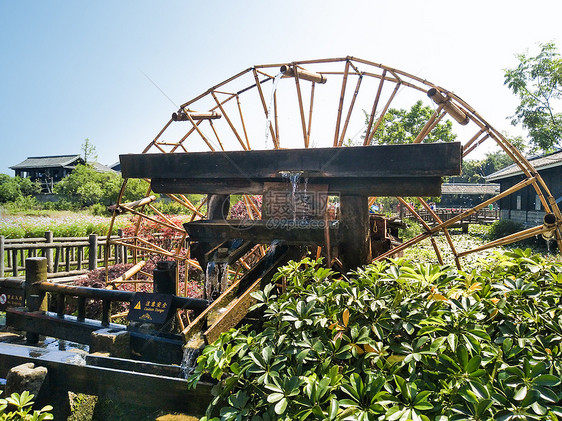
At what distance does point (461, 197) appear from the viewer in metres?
42.8

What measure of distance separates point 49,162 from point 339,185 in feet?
171

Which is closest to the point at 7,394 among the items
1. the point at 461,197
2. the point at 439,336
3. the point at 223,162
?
the point at 223,162

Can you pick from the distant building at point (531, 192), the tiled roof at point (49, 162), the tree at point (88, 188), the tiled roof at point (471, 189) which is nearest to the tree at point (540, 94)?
the distant building at point (531, 192)

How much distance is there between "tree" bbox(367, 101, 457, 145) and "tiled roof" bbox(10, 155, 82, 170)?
122ft

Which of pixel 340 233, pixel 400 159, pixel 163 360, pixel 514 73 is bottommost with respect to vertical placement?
pixel 163 360

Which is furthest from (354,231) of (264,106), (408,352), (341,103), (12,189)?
(12,189)

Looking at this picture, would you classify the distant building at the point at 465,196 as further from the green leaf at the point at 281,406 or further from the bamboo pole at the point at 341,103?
the green leaf at the point at 281,406

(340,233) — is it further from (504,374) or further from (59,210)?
(59,210)

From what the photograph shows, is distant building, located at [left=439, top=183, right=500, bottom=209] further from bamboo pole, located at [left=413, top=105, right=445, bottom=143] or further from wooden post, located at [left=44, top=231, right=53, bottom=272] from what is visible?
bamboo pole, located at [left=413, top=105, right=445, bottom=143]

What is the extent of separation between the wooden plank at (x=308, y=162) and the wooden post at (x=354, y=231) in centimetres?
27

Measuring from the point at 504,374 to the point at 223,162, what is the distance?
91.2 inches

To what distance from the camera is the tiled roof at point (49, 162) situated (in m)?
44.2

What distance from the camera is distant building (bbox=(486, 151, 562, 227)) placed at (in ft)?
55.0

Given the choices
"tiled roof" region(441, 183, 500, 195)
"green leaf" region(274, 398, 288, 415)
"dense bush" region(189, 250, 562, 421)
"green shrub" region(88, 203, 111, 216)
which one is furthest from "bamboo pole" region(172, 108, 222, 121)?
"tiled roof" region(441, 183, 500, 195)
